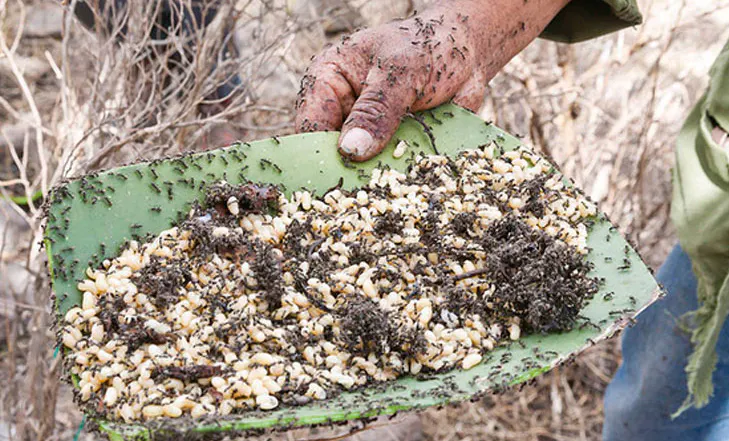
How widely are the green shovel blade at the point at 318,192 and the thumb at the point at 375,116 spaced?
35 millimetres

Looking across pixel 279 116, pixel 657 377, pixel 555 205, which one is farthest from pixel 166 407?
pixel 279 116

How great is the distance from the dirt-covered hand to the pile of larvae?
0.16 m

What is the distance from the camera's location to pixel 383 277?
4.31ft

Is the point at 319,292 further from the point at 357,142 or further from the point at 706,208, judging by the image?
the point at 706,208

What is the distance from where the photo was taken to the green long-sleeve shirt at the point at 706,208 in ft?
5.45

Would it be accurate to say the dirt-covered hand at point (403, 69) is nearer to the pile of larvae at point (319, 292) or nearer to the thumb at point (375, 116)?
the thumb at point (375, 116)

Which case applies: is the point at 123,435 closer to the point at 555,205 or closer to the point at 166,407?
the point at 166,407

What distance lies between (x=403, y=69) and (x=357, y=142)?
21cm

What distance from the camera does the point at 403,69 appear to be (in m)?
1.63

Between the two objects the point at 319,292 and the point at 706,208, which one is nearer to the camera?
the point at 319,292

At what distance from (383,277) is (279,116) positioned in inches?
71.8

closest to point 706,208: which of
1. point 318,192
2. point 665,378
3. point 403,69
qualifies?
point 665,378

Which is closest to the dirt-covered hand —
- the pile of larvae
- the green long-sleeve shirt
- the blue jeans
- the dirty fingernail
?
the dirty fingernail

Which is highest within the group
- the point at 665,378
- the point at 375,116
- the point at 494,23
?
the point at 494,23
